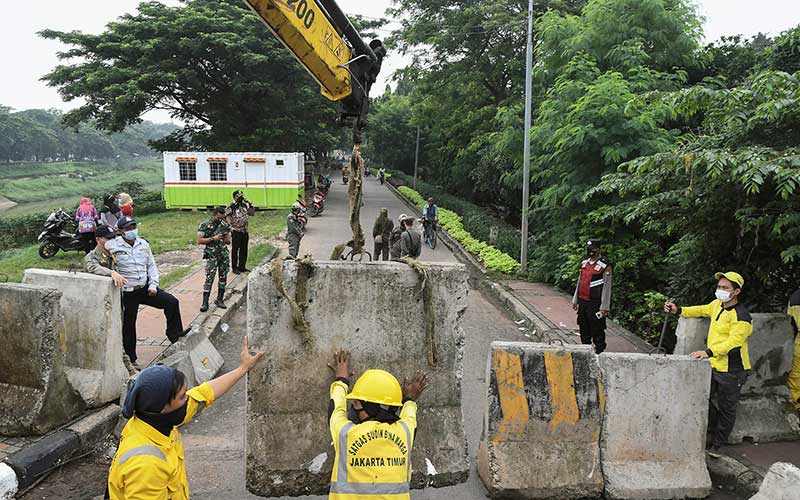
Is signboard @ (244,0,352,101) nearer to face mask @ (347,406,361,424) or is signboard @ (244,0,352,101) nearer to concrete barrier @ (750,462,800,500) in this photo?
face mask @ (347,406,361,424)

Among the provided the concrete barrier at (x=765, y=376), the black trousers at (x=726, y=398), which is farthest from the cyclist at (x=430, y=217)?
the black trousers at (x=726, y=398)

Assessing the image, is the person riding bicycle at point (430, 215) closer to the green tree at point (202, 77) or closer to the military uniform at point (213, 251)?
the military uniform at point (213, 251)

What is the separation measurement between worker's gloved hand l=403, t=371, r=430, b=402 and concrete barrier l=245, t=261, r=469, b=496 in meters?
0.10

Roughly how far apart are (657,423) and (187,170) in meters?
21.4

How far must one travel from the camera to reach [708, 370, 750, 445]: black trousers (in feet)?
14.8

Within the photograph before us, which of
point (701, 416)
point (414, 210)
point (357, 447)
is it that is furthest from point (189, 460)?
point (414, 210)

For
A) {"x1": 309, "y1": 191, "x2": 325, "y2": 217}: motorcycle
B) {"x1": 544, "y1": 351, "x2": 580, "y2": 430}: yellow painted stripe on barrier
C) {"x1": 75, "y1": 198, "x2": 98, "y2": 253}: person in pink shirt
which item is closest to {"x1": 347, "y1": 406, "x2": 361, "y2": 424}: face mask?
{"x1": 544, "y1": 351, "x2": 580, "y2": 430}: yellow painted stripe on barrier

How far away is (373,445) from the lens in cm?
255

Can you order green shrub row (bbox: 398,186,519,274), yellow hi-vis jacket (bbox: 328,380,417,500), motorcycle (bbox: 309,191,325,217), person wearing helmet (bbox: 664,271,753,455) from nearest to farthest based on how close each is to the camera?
yellow hi-vis jacket (bbox: 328,380,417,500) → person wearing helmet (bbox: 664,271,753,455) → green shrub row (bbox: 398,186,519,274) → motorcycle (bbox: 309,191,325,217)

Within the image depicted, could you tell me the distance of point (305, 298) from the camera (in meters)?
3.47

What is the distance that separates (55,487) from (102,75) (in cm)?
2310

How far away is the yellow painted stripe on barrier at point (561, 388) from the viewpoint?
3.96 metres

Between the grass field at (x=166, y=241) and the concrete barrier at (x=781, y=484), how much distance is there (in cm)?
614

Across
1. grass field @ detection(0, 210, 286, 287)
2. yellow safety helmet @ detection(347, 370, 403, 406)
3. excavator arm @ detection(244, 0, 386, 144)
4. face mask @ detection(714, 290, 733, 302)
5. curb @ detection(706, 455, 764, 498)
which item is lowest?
curb @ detection(706, 455, 764, 498)
